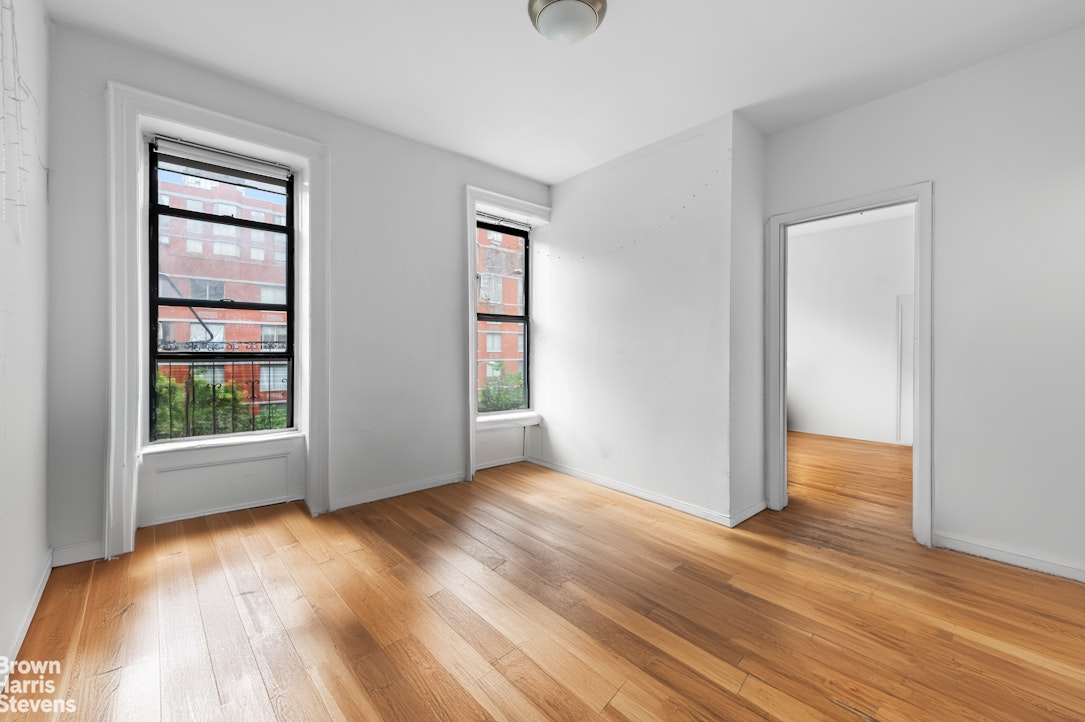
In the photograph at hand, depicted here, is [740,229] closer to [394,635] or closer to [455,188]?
[455,188]

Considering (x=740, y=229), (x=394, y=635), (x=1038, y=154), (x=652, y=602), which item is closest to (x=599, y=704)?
(x=652, y=602)

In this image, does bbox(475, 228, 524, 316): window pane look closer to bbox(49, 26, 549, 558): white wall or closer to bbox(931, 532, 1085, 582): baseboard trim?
bbox(49, 26, 549, 558): white wall

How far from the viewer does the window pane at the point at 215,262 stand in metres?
3.00

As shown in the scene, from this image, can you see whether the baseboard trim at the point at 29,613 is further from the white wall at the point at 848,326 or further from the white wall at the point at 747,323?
the white wall at the point at 848,326

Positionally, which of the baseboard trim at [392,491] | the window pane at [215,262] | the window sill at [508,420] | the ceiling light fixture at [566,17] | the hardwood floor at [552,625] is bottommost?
the hardwood floor at [552,625]

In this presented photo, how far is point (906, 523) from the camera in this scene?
3.10m

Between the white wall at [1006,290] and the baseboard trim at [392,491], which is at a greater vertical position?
the white wall at [1006,290]

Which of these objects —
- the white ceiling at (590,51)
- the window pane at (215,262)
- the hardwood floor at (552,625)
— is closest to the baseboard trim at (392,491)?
the hardwood floor at (552,625)

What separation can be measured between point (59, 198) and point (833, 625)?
4.38m

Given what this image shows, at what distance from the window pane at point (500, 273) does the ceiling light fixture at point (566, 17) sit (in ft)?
8.08

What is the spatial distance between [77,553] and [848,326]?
803cm

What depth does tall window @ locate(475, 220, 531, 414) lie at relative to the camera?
181 inches

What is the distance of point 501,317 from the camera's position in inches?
184

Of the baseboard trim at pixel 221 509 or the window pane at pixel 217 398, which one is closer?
the baseboard trim at pixel 221 509
